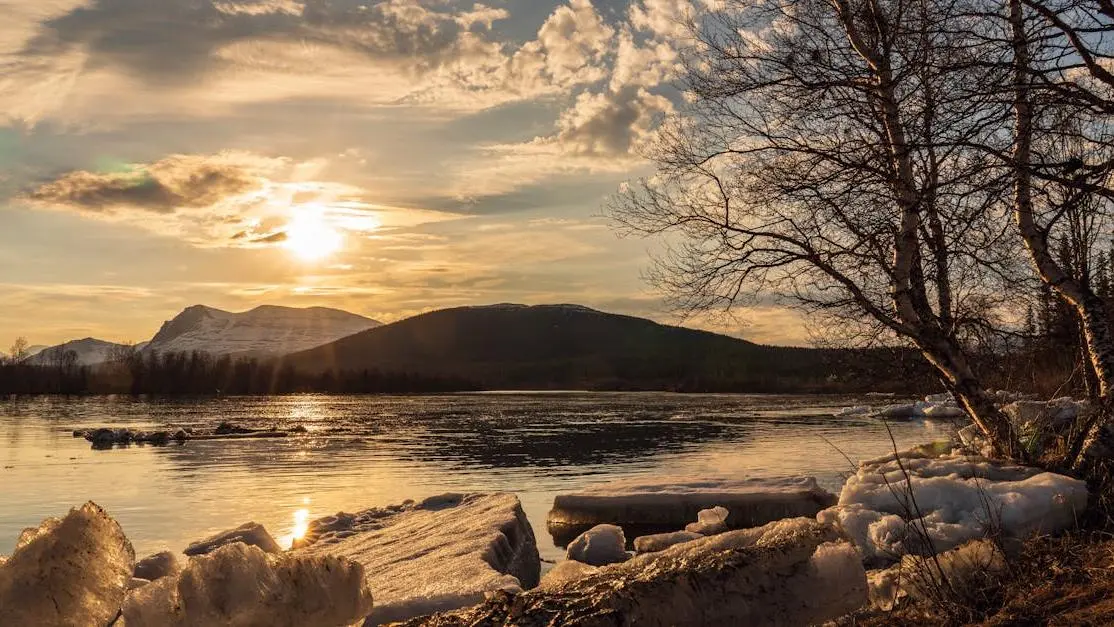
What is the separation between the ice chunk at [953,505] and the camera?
827 cm

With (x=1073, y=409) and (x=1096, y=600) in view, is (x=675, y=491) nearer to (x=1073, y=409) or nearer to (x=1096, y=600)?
(x=1073, y=409)

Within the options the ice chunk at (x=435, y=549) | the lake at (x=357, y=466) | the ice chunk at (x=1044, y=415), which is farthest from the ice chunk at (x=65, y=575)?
the ice chunk at (x=1044, y=415)

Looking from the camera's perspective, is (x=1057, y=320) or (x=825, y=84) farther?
(x=1057, y=320)

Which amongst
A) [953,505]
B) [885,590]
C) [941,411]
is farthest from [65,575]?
[941,411]

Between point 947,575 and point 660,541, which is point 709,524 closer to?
point 660,541

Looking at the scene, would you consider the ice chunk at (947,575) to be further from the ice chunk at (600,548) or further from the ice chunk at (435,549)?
the ice chunk at (600,548)

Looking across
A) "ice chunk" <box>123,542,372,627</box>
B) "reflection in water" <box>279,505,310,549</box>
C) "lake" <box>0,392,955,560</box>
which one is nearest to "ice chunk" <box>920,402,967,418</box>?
"lake" <box>0,392,955,560</box>

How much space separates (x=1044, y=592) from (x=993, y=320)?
341 inches

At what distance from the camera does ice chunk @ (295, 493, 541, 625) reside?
23.0ft

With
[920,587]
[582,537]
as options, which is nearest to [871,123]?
[582,537]

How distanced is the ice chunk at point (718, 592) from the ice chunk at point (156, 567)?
627 centimetres

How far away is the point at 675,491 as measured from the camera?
15.4 m

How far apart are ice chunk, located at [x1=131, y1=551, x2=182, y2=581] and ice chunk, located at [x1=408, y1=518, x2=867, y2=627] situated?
6.27 metres

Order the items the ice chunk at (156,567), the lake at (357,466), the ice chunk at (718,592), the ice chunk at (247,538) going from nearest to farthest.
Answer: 1. the ice chunk at (718,592)
2. the ice chunk at (156,567)
3. the ice chunk at (247,538)
4. the lake at (357,466)
